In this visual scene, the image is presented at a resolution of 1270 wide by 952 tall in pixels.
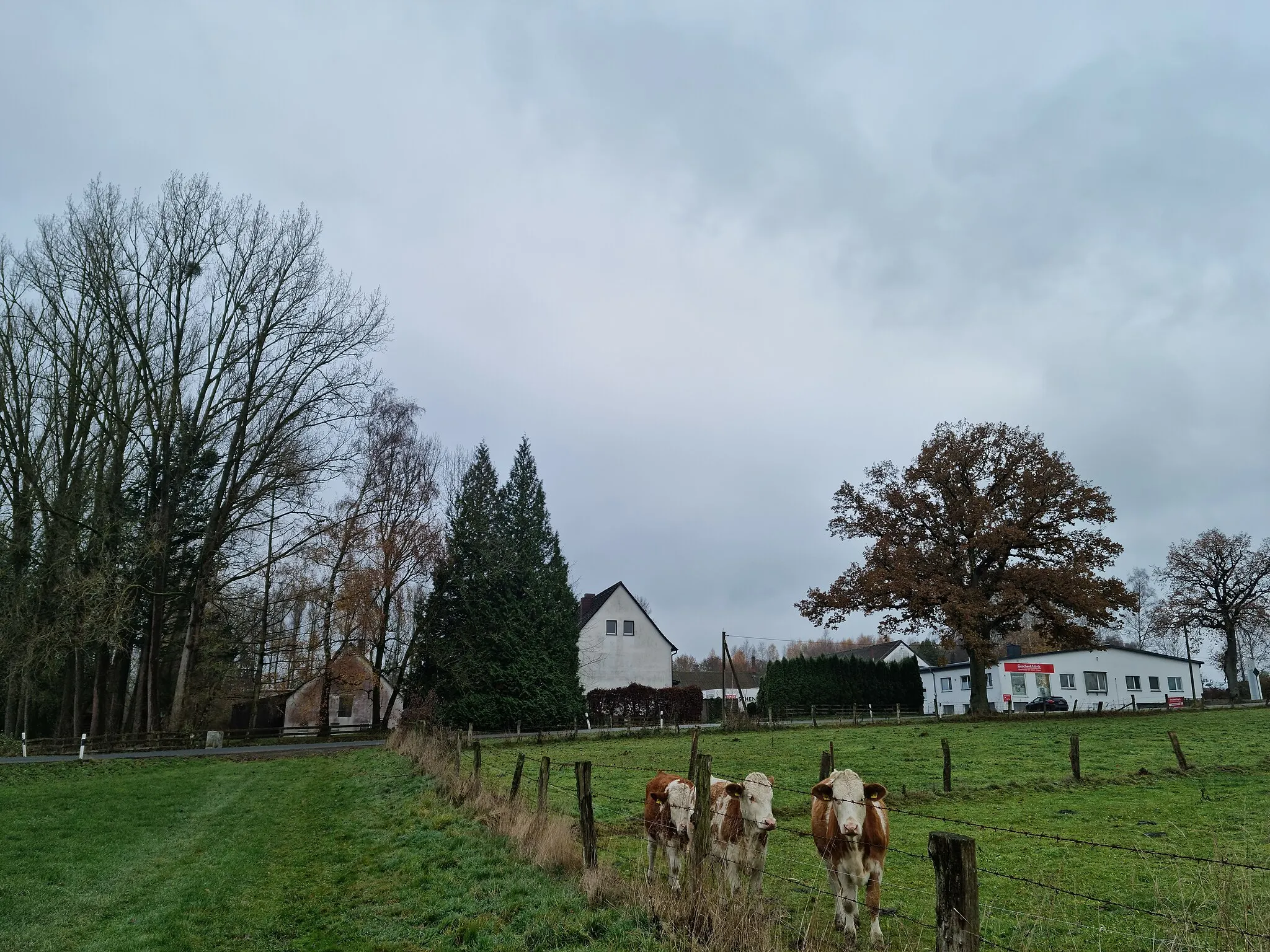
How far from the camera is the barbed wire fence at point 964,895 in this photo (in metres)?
4.26

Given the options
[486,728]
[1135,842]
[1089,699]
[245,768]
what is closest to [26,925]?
[1135,842]

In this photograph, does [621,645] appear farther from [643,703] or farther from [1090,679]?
[1090,679]

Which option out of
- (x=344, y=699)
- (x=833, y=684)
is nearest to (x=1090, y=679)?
(x=833, y=684)

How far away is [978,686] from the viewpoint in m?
43.4

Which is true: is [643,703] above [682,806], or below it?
below

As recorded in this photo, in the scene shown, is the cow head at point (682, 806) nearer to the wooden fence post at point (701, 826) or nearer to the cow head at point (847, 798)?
the wooden fence post at point (701, 826)

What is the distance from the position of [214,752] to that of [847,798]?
2875 centimetres

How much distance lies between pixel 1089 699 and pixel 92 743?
61578 millimetres

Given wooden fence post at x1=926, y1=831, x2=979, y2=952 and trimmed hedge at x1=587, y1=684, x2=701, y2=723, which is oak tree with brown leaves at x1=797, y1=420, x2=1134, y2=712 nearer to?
trimmed hedge at x1=587, y1=684, x2=701, y2=723

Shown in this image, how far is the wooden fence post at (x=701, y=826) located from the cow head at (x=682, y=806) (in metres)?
1.19

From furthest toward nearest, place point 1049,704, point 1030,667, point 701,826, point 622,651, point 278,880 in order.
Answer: point 1030,667 < point 622,651 < point 1049,704 < point 278,880 < point 701,826

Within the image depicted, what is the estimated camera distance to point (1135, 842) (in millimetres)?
11000

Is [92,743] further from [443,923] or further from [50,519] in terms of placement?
[443,923]

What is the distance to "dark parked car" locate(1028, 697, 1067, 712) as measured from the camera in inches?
2103
